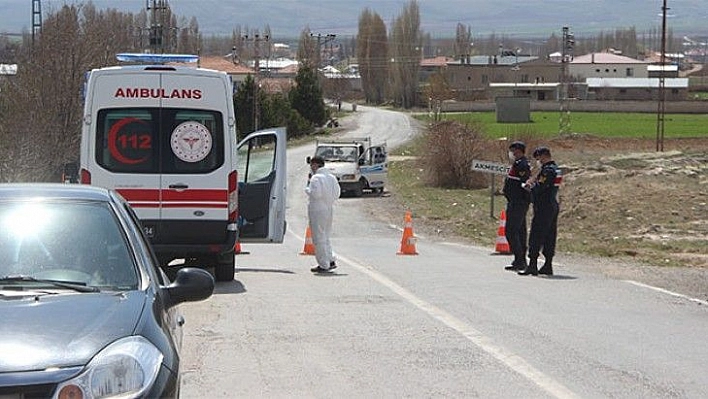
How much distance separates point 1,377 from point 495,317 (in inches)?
310

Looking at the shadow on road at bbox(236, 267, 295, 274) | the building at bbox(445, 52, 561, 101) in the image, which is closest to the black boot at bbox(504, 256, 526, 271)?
the shadow on road at bbox(236, 267, 295, 274)

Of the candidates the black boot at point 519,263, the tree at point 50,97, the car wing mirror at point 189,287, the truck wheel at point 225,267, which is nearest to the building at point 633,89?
the tree at point 50,97

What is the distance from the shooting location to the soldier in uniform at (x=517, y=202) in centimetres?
1753

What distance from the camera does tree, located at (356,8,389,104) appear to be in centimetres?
16338

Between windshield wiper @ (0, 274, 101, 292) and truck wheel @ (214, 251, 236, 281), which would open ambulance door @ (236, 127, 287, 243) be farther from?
windshield wiper @ (0, 274, 101, 292)

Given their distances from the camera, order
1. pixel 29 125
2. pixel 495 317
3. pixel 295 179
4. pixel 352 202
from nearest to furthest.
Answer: pixel 495 317
pixel 29 125
pixel 352 202
pixel 295 179

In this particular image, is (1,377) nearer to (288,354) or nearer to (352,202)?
(288,354)

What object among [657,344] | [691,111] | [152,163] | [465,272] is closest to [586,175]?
[465,272]

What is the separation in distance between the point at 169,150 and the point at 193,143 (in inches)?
12.5

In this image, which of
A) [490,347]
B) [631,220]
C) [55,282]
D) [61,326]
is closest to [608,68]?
[631,220]

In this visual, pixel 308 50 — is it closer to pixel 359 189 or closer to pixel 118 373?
pixel 359 189

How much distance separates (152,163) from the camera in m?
14.9

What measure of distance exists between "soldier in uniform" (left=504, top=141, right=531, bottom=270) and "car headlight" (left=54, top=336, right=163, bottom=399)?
12.6 m

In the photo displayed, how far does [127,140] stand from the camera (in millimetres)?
14945
